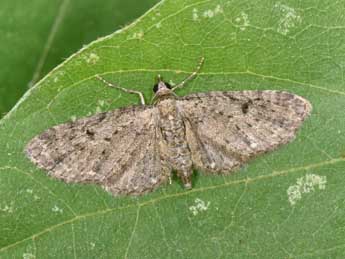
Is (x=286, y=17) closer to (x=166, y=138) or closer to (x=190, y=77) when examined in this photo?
(x=190, y=77)

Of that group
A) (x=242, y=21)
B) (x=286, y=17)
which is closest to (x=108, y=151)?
(x=242, y=21)

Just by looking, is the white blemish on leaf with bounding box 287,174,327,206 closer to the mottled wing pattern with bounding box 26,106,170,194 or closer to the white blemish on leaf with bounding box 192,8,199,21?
the mottled wing pattern with bounding box 26,106,170,194

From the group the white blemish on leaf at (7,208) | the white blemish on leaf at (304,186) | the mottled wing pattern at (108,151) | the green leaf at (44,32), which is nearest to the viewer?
the white blemish on leaf at (304,186)

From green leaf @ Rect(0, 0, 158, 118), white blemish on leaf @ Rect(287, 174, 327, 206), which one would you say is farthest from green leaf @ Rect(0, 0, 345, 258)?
green leaf @ Rect(0, 0, 158, 118)

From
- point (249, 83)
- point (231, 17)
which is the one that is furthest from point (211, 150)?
point (231, 17)

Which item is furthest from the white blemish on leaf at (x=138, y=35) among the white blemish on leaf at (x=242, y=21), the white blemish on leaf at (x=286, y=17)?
the white blemish on leaf at (x=286, y=17)

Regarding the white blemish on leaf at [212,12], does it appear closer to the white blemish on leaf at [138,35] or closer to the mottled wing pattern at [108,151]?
the white blemish on leaf at [138,35]

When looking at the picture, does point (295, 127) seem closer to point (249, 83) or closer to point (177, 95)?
point (249, 83)
